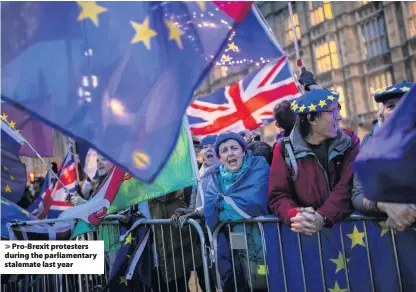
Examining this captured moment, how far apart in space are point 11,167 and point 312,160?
507cm

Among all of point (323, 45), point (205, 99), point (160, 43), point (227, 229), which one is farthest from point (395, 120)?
point (323, 45)

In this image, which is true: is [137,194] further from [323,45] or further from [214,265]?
[323,45]

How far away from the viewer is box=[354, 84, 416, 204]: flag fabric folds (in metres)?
1.69

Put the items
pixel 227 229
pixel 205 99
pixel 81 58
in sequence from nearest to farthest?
pixel 81 58 → pixel 227 229 → pixel 205 99

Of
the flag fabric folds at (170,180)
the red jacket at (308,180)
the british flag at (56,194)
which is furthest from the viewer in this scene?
the british flag at (56,194)

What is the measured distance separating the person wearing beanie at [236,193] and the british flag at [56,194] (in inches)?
150

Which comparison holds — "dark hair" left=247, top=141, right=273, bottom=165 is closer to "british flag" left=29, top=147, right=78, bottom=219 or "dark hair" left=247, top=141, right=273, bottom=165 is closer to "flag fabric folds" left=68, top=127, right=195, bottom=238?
"flag fabric folds" left=68, top=127, right=195, bottom=238

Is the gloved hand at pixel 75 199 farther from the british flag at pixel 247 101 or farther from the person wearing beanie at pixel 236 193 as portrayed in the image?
the british flag at pixel 247 101

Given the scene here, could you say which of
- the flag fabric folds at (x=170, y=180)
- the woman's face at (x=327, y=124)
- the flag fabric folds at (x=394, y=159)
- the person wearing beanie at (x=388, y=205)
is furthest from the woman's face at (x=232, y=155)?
the flag fabric folds at (x=394, y=159)

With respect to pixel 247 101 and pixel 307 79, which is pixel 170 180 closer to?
pixel 307 79

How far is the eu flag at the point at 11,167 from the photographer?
638 centimetres

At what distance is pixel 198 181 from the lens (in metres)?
3.79

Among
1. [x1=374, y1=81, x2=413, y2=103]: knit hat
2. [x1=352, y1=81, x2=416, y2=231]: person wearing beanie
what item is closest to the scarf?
[x1=352, y1=81, x2=416, y2=231]: person wearing beanie

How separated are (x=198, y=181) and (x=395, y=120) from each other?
2.23 meters
